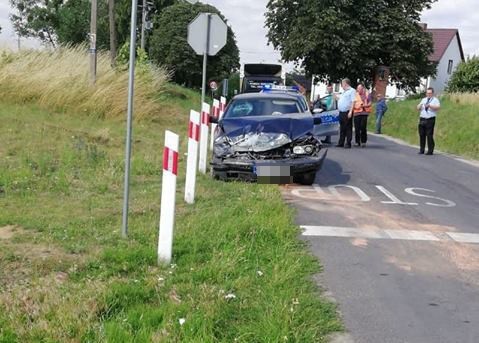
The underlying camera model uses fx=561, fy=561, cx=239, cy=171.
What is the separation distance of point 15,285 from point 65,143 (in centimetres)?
777

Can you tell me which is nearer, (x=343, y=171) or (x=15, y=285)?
(x=15, y=285)

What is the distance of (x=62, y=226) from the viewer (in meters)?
5.68

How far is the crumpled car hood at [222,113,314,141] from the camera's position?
883 centimetres

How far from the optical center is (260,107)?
10391 millimetres

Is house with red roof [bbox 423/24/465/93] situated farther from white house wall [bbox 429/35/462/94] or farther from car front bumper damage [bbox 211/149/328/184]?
car front bumper damage [bbox 211/149/328/184]

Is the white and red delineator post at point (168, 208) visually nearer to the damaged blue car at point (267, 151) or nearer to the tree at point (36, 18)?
the damaged blue car at point (267, 151)

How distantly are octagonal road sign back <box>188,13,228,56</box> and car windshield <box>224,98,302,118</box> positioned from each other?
79.3 inches

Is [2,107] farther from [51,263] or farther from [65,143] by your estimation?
[51,263]

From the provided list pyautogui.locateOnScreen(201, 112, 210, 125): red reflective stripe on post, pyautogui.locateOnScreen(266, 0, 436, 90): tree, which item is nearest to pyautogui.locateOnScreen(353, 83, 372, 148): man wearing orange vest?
pyautogui.locateOnScreen(201, 112, 210, 125): red reflective stripe on post

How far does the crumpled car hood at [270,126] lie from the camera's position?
8.83m

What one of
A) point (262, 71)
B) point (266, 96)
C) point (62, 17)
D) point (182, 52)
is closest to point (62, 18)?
point (62, 17)

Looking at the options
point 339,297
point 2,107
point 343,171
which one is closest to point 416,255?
point 339,297

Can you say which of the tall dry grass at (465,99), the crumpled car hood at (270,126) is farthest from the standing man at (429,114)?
the tall dry grass at (465,99)

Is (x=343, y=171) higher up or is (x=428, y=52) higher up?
(x=428, y=52)
